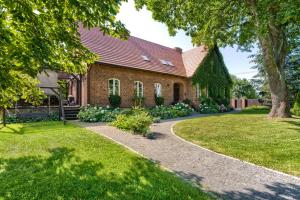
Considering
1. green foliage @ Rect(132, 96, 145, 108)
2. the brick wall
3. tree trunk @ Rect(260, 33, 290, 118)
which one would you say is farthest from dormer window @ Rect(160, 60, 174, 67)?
tree trunk @ Rect(260, 33, 290, 118)

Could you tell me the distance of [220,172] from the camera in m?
5.46

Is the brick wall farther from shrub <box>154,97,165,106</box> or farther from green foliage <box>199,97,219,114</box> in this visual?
green foliage <box>199,97,219,114</box>

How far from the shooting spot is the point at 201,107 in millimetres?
23125

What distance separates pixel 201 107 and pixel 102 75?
10.9 m

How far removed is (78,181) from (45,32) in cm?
297

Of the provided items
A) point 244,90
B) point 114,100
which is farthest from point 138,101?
point 244,90

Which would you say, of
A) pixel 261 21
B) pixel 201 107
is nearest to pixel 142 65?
pixel 201 107

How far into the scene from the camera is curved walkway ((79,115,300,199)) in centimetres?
444

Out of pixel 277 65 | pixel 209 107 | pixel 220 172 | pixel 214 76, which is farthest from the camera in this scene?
pixel 214 76

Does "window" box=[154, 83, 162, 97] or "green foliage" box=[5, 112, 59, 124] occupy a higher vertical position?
"window" box=[154, 83, 162, 97]

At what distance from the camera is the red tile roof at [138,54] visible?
18.1 meters

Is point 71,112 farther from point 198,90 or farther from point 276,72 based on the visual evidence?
point 198,90

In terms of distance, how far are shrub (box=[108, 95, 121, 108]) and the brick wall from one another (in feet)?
1.01

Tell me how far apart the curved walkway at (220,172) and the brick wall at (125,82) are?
30.3 ft
